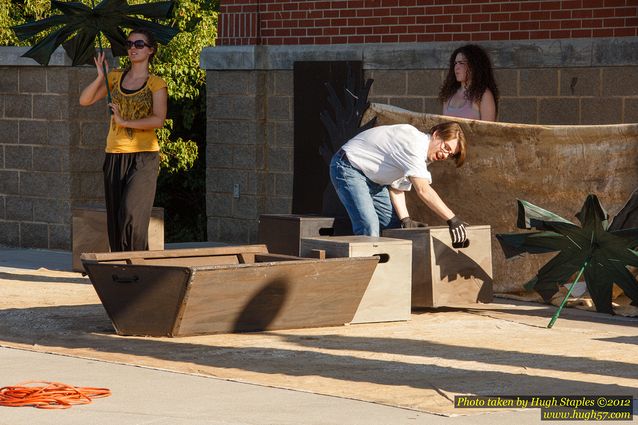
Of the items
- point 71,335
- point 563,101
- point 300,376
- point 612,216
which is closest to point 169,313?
point 71,335

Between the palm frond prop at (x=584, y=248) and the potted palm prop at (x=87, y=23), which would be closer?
the palm frond prop at (x=584, y=248)

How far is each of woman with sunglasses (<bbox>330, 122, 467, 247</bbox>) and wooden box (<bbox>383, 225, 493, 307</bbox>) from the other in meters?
0.12

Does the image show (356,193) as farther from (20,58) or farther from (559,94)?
(20,58)

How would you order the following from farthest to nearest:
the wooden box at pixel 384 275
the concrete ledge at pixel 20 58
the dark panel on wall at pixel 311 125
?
the concrete ledge at pixel 20 58 → the dark panel on wall at pixel 311 125 → the wooden box at pixel 384 275

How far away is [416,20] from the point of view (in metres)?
15.0

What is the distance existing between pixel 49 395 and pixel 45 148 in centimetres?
912

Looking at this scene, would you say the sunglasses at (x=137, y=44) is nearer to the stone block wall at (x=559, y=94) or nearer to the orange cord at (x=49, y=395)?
the stone block wall at (x=559, y=94)

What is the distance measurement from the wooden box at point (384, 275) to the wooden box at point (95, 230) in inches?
124

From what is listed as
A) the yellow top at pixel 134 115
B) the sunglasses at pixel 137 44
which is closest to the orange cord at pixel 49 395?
the yellow top at pixel 134 115

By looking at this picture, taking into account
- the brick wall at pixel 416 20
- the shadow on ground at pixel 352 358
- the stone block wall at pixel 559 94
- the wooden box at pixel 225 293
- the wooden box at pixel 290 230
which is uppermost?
the brick wall at pixel 416 20

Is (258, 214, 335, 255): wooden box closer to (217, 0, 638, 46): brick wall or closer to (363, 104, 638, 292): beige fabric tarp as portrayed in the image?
(363, 104, 638, 292): beige fabric tarp

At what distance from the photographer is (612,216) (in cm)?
1150

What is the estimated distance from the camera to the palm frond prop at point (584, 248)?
32.9 ft

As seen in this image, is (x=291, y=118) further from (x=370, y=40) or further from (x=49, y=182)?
(x=49, y=182)
